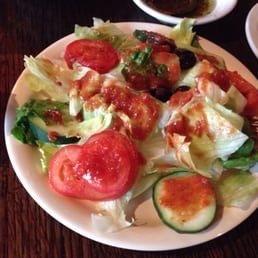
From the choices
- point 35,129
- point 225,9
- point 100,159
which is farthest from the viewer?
point 225,9

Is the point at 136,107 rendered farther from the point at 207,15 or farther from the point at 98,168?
the point at 207,15

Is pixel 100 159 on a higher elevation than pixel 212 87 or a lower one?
lower

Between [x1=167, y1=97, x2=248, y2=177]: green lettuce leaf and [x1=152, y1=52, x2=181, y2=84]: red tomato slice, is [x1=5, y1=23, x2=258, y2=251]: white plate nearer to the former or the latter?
[x1=167, y1=97, x2=248, y2=177]: green lettuce leaf

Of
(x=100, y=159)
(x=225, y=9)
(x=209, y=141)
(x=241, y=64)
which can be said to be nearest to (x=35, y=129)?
(x=100, y=159)

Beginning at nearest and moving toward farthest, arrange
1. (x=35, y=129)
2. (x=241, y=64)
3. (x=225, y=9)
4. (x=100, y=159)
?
(x=100, y=159)
(x=35, y=129)
(x=241, y=64)
(x=225, y=9)

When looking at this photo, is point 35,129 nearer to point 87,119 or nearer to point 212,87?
point 87,119

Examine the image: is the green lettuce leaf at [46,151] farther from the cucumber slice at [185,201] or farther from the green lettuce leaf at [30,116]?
the cucumber slice at [185,201]

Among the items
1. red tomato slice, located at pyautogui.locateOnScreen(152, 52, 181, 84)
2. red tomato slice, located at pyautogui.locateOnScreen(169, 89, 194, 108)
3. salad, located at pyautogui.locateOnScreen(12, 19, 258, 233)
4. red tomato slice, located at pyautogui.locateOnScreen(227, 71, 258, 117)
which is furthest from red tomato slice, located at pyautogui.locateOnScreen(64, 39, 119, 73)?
red tomato slice, located at pyautogui.locateOnScreen(227, 71, 258, 117)

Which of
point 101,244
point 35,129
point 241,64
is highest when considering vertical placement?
point 241,64

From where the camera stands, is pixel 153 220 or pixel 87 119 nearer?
pixel 153 220
